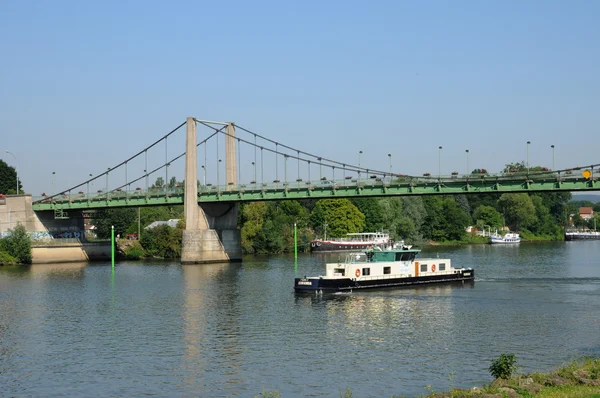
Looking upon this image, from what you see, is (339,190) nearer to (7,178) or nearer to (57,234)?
(57,234)

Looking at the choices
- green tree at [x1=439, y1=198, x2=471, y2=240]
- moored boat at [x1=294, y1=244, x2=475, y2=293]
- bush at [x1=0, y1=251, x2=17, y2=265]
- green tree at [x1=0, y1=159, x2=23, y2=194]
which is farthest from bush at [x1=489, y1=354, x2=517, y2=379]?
green tree at [x1=439, y1=198, x2=471, y2=240]

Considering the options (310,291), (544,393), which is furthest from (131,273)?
(544,393)

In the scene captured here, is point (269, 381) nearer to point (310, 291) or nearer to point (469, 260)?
point (310, 291)

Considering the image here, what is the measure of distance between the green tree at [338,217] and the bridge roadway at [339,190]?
4087 cm

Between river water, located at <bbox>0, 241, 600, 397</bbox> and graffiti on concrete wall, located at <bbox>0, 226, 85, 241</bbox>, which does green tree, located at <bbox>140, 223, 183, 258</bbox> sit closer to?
graffiti on concrete wall, located at <bbox>0, 226, 85, 241</bbox>

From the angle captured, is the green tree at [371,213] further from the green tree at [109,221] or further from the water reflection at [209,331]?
the water reflection at [209,331]

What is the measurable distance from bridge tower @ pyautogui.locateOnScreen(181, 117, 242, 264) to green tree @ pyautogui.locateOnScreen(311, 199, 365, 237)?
38.1 m

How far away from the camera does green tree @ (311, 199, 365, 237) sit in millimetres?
146125

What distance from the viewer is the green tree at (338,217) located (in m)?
146

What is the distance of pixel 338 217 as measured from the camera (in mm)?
146875

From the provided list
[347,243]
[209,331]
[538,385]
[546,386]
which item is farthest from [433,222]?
[538,385]

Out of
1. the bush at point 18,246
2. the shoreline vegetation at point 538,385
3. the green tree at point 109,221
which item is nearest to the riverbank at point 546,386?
the shoreline vegetation at point 538,385

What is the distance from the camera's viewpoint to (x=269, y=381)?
33719mm

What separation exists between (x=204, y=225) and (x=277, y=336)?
62626 mm
